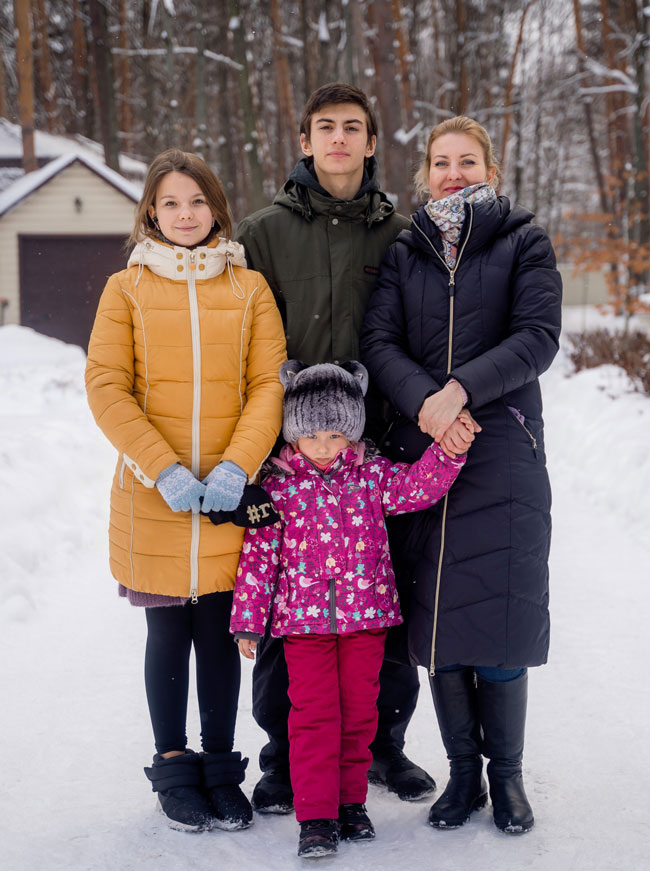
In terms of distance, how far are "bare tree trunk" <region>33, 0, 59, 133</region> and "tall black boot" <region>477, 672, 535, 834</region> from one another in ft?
81.3

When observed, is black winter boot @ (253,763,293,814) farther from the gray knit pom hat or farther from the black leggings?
the gray knit pom hat

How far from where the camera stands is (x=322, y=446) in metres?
2.53

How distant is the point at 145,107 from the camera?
25.7 metres

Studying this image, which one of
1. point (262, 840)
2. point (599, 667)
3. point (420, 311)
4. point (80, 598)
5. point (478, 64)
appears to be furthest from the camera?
point (478, 64)

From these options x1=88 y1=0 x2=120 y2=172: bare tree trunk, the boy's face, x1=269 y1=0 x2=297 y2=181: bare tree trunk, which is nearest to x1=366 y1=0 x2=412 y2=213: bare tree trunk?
x1=269 y1=0 x2=297 y2=181: bare tree trunk

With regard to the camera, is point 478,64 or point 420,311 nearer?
point 420,311

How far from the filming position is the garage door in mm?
17453

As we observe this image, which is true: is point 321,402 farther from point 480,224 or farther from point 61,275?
point 61,275

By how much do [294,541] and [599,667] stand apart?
1.76 metres

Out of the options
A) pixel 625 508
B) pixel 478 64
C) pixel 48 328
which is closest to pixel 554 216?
pixel 478 64

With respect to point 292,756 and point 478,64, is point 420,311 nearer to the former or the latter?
point 292,756

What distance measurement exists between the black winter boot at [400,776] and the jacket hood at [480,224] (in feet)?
5.46

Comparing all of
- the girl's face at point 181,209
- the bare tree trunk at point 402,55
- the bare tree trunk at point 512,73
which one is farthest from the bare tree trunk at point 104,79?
the girl's face at point 181,209

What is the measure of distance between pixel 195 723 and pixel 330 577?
1.06m
